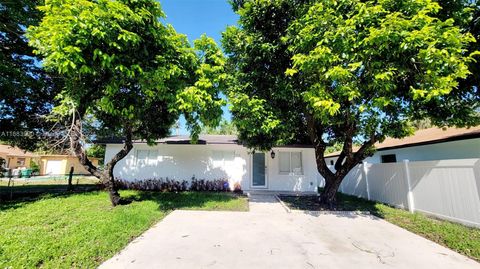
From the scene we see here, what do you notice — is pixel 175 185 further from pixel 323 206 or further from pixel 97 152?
pixel 97 152

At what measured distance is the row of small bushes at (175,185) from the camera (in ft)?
41.8

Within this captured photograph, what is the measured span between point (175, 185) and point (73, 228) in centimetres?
729

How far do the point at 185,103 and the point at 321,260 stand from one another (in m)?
5.19

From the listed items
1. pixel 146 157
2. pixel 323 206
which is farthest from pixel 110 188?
pixel 323 206

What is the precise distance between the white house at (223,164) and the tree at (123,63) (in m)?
4.59

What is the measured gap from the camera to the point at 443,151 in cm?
1038

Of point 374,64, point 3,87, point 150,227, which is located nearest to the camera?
point 374,64

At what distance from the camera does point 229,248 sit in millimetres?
4820

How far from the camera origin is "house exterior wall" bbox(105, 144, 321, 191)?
13.0 m

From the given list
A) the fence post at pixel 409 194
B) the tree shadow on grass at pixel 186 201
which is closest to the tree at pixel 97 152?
the tree shadow on grass at pixel 186 201

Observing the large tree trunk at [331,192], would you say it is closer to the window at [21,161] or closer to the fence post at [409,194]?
the fence post at [409,194]

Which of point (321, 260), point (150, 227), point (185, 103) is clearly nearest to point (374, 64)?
point (321, 260)

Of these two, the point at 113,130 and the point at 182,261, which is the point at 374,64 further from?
the point at 113,130

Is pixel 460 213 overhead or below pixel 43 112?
below
